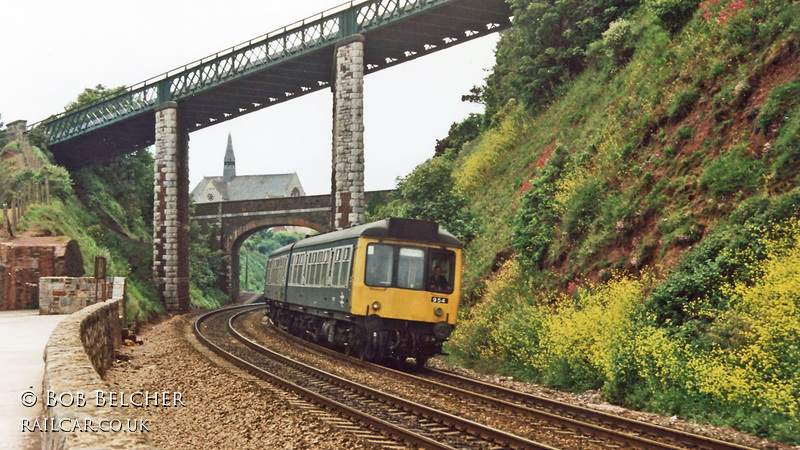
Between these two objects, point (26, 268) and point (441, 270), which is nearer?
point (441, 270)

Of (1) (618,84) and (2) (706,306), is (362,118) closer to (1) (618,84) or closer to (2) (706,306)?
(1) (618,84)

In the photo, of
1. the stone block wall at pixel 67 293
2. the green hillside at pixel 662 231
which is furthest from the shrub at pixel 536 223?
the stone block wall at pixel 67 293

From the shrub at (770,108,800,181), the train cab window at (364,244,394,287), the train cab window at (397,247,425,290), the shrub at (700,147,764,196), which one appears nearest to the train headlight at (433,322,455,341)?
the train cab window at (397,247,425,290)

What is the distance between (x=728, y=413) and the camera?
9133mm

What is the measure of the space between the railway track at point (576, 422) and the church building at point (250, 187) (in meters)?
92.5

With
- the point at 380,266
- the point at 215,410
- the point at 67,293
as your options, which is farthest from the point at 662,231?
the point at 67,293

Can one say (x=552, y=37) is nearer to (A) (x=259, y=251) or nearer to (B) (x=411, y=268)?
(B) (x=411, y=268)

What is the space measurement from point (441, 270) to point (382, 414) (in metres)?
5.76

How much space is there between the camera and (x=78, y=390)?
4.88 m

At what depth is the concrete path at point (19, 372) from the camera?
254 inches

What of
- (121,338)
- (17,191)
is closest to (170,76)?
(17,191)

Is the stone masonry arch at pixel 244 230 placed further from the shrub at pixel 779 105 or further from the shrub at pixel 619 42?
the shrub at pixel 779 105

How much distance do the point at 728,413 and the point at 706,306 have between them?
206 cm

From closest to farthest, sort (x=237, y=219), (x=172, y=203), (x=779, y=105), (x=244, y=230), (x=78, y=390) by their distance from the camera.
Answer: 1. (x=78, y=390)
2. (x=779, y=105)
3. (x=172, y=203)
4. (x=244, y=230)
5. (x=237, y=219)
